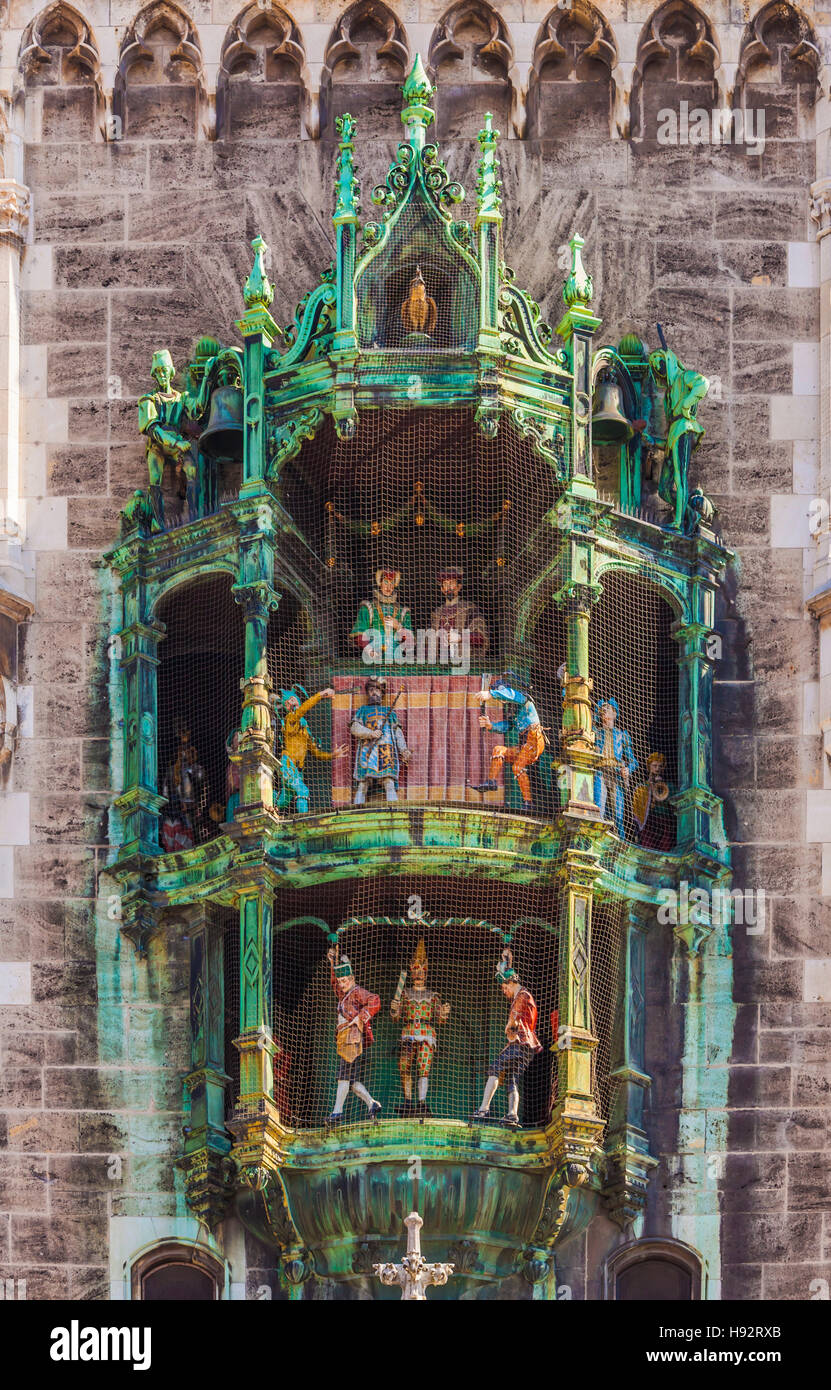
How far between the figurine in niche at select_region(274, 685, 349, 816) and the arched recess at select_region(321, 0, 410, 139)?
4586 mm

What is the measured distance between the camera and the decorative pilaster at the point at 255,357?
102 ft

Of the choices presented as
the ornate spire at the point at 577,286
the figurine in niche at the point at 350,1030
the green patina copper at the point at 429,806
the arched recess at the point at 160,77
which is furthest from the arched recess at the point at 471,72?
the figurine in niche at the point at 350,1030

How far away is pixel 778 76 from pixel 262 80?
12.5 feet

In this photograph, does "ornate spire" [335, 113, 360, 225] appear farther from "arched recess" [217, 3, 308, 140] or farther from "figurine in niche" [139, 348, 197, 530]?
"figurine in niche" [139, 348, 197, 530]

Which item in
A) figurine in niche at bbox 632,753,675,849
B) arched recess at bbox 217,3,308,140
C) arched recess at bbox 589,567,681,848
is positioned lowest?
figurine in niche at bbox 632,753,675,849

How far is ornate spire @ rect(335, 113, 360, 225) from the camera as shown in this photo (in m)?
Result: 31.2

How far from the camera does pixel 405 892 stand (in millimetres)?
30500

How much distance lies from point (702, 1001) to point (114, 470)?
18.8 ft

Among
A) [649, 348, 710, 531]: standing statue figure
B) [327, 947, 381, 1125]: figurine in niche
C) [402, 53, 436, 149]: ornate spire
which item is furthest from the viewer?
[402, 53, 436, 149]: ornate spire

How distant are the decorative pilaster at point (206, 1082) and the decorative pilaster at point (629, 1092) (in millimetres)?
2599

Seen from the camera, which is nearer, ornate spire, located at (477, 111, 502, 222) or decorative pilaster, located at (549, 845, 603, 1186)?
decorative pilaster, located at (549, 845, 603, 1186)

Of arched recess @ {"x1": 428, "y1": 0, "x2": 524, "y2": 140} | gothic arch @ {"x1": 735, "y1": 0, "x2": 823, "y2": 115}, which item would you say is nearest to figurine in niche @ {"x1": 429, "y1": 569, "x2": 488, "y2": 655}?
arched recess @ {"x1": 428, "y1": 0, "x2": 524, "y2": 140}

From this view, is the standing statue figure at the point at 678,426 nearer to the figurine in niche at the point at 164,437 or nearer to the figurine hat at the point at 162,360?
the figurine in niche at the point at 164,437

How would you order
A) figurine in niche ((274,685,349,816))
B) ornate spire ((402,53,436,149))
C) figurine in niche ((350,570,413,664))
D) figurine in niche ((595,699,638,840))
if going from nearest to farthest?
figurine in niche ((274,685,349,816)) → figurine in niche ((595,699,638,840)) → figurine in niche ((350,570,413,664)) → ornate spire ((402,53,436,149))
